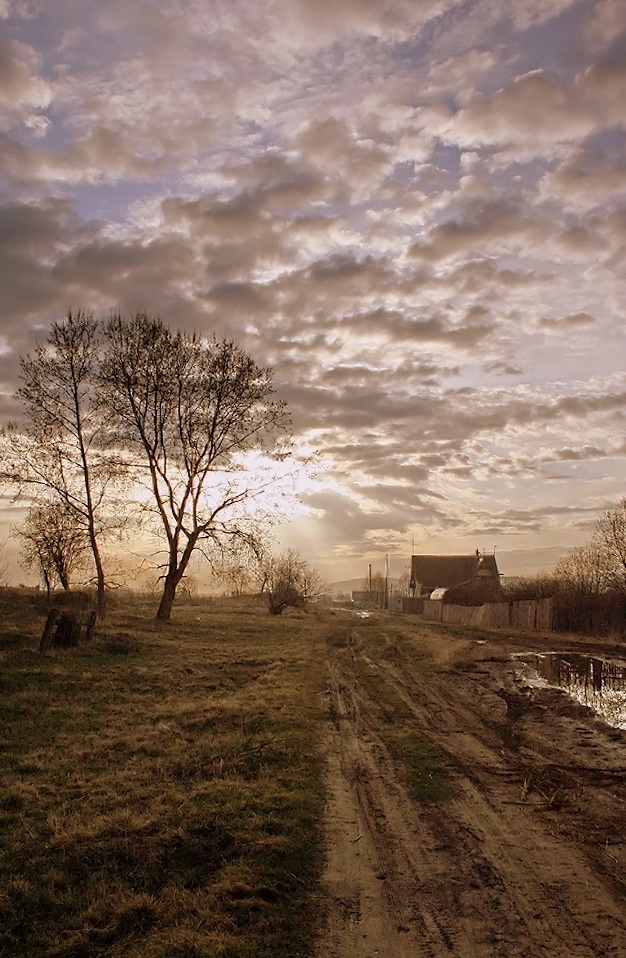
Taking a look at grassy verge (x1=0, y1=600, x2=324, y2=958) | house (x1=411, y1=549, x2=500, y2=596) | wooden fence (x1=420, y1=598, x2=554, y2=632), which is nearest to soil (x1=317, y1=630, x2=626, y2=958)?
grassy verge (x1=0, y1=600, x2=324, y2=958)

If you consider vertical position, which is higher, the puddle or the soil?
the soil

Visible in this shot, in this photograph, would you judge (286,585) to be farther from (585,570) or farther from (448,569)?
(448,569)

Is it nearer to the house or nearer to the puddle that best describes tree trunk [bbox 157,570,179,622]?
the puddle

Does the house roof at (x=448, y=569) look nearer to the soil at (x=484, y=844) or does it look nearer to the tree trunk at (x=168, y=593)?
the tree trunk at (x=168, y=593)

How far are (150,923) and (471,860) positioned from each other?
9.40 feet

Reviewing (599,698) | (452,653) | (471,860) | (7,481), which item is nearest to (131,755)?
(471,860)

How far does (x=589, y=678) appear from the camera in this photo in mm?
17500

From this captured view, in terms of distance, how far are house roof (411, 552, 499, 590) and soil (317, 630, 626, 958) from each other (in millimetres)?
72124

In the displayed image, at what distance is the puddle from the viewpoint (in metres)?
13.1

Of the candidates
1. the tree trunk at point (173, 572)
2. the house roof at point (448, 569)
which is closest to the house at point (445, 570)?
the house roof at point (448, 569)

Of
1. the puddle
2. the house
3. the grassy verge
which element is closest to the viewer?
the grassy verge

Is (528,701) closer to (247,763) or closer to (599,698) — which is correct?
(599,698)

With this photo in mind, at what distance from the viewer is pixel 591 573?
1704 inches

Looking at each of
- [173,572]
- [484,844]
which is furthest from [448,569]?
[484,844]
